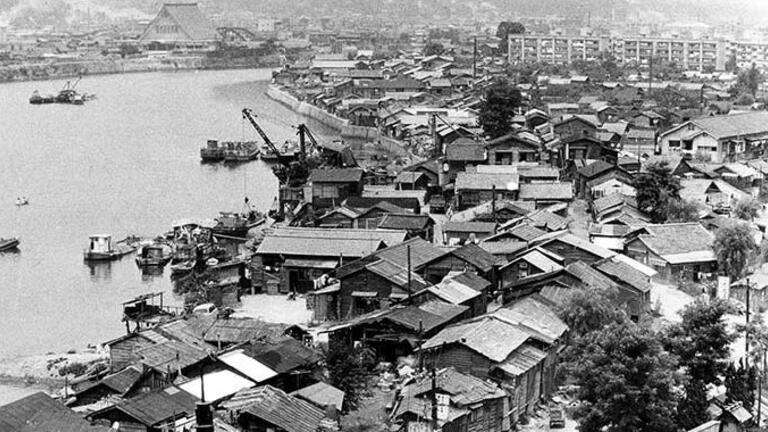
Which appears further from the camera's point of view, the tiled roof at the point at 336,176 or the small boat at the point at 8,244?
the tiled roof at the point at 336,176

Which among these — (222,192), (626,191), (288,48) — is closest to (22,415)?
(626,191)

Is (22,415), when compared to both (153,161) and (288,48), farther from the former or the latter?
(288,48)

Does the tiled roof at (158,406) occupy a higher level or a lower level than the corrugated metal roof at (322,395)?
higher

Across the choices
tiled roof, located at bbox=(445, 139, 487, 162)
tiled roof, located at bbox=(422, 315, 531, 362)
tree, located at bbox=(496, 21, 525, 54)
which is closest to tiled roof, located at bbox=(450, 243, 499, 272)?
tiled roof, located at bbox=(422, 315, 531, 362)

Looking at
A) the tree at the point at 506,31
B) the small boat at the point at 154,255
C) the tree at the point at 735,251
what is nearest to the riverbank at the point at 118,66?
the tree at the point at 506,31

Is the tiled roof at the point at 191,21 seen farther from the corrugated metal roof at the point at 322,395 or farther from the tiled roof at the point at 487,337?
the corrugated metal roof at the point at 322,395

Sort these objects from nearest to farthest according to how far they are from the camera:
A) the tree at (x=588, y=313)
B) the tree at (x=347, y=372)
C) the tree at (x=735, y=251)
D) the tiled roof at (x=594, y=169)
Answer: the tree at (x=347, y=372), the tree at (x=588, y=313), the tree at (x=735, y=251), the tiled roof at (x=594, y=169)

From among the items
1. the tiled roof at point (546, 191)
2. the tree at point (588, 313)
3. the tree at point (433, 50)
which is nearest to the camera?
the tree at point (588, 313)
